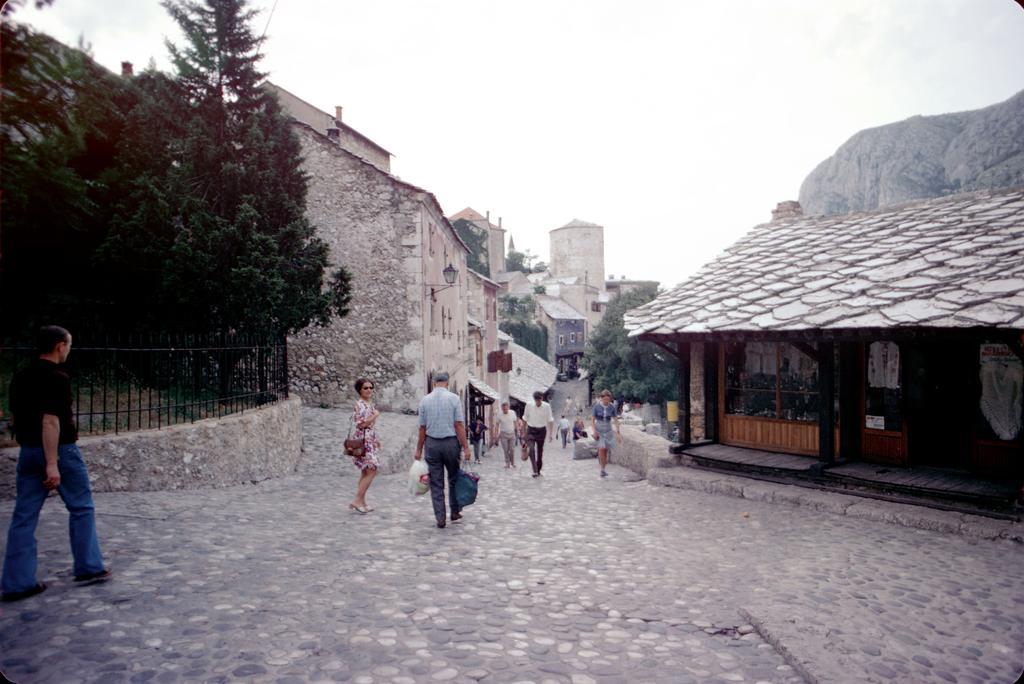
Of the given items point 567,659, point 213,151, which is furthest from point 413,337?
point 567,659

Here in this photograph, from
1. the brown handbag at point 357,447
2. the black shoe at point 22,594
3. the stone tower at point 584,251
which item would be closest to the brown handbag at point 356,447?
the brown handbag at point 357,447

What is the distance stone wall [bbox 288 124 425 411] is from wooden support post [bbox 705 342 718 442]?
8.13m

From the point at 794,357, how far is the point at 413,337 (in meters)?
9.85

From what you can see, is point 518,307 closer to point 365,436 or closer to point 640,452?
point 640,452

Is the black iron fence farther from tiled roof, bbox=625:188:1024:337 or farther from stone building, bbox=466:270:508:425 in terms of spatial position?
stone building, bbox=466:270:508:425

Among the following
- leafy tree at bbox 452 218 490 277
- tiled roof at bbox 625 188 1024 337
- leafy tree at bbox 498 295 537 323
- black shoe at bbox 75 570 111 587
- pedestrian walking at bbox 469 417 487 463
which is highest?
leafy tree at bbox 452 218 490 277

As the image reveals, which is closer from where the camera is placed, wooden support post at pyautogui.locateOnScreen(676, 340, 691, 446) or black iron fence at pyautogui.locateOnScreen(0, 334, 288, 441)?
black iron fence at pyautogui.locateOnScreen(0, 334, 288, 441)

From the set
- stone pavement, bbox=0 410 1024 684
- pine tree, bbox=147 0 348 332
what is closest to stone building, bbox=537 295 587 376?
pine tree, bbox=147 0 348 332

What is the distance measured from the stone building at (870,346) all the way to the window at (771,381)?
0.02m

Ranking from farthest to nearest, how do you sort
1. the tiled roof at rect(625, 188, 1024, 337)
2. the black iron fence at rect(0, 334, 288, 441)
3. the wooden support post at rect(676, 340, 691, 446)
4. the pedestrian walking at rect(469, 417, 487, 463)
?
the pedestrian walking at rect(469, 417, 487, 463), the wooden support post at rect(676, 340, 691, 446), the black iron fence at rect(0, 334, 288, 441), the tiled roof at rect(625, 188, 1024, 337)

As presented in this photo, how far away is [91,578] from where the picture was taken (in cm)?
449

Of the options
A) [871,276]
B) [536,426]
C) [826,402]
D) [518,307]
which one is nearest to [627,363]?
[518,307]

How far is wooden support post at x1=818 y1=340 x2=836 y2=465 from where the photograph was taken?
871 centimetres

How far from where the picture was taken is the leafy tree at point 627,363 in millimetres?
43531
